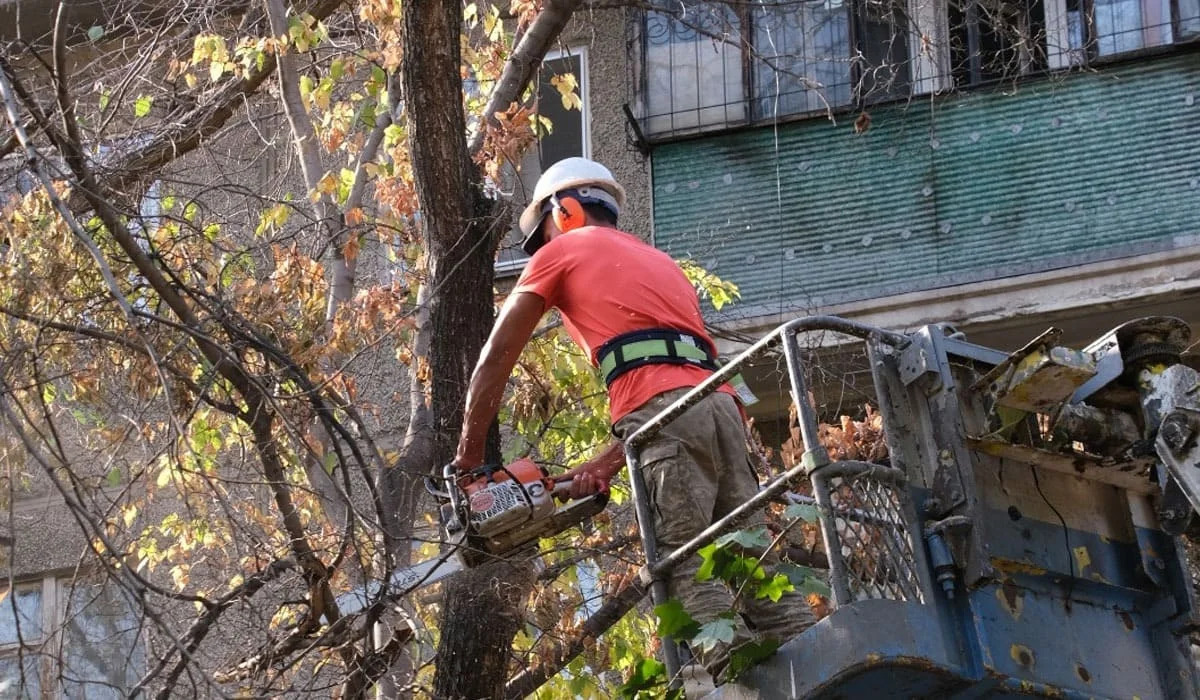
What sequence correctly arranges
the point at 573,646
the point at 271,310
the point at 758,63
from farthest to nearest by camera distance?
1. the point at 758,63
2. the point at 271,310
3. the point at 573,646

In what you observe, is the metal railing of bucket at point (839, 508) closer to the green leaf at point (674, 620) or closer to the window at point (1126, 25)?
the green leaf at point (674, 620)

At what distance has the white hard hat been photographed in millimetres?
7242

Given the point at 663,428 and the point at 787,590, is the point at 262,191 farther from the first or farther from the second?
the point at 787,590

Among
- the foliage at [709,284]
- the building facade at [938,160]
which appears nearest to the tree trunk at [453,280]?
the foliage at [709,284]

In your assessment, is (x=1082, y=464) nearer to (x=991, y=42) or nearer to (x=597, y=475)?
(x=597, y=475)

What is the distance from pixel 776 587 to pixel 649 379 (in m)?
1.10

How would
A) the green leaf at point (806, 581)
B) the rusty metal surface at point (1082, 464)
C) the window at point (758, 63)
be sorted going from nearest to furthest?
the green leaf at point (806, 581)
the rusty metal surface at point (1082, 464)
the window at point (758, 63)

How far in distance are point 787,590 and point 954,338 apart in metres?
1.01

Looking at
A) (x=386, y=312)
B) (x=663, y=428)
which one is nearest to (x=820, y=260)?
(x=386, y=312)

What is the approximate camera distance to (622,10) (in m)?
12.6

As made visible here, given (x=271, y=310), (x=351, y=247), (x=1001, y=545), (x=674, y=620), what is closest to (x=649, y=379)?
(x=674, y=620)

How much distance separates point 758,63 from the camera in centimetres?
1202

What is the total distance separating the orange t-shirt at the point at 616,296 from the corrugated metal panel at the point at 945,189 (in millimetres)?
4197

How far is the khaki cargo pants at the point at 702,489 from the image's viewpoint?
246 inches
